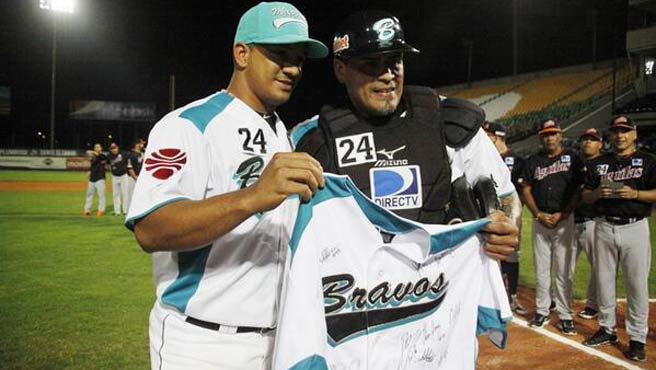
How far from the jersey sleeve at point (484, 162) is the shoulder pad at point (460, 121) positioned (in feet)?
0.18

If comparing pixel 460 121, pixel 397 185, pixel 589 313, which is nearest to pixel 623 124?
pixel 589 313

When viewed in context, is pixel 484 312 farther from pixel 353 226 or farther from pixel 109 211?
pixel 109 211

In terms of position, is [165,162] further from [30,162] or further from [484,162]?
[30,162]

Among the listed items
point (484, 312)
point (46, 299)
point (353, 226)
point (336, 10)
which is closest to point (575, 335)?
point (484, 312)

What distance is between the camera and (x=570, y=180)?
639 cm

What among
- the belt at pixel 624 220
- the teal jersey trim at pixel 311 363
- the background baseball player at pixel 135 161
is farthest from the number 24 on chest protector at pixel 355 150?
the background baseball player at pixel 135 161

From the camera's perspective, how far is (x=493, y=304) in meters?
2.43

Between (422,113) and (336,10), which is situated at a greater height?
(336,10)

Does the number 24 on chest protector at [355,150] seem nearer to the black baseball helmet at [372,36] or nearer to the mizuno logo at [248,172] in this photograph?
the black baseball helmet at [372,36]

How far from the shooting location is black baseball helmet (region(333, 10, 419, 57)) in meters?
2.42

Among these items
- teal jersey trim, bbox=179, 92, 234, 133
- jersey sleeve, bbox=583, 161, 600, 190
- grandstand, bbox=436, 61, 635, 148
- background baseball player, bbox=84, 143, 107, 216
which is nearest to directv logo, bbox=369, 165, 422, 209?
teal jersey trim, bbox=179, 92, 234, 133

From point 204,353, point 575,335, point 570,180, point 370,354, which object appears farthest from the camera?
point 570,180

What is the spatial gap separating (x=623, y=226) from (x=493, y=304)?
395cm

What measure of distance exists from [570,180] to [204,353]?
5.67 m
